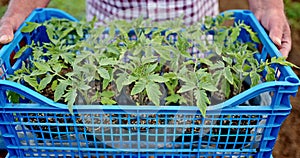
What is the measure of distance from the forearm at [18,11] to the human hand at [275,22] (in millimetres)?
711

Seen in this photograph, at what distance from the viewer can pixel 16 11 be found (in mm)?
1043

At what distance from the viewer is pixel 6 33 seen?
909 millimetres

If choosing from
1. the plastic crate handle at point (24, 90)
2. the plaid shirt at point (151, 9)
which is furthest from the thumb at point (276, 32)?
the plastic crate handle at point (24, 90)

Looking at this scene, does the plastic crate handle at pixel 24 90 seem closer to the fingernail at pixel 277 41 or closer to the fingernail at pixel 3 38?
the fingernail at pixel 3 38

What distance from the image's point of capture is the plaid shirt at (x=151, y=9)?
1.23m

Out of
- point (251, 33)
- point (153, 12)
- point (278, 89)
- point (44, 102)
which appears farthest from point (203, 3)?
point (44, 102)

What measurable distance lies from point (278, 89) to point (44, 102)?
1.58ft

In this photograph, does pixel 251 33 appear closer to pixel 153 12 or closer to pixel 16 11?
pixel 153 12

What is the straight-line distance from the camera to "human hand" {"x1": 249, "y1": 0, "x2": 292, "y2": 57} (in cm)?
93

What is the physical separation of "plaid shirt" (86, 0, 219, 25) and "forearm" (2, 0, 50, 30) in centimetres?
26

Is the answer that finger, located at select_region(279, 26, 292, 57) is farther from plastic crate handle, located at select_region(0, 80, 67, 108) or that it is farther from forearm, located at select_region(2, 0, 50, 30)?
forearm, located at select_region(2, 0, 50, 30)

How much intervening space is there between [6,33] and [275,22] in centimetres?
73

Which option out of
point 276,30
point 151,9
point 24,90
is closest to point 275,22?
point 276,30

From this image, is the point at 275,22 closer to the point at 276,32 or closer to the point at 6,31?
the point at 276,32
